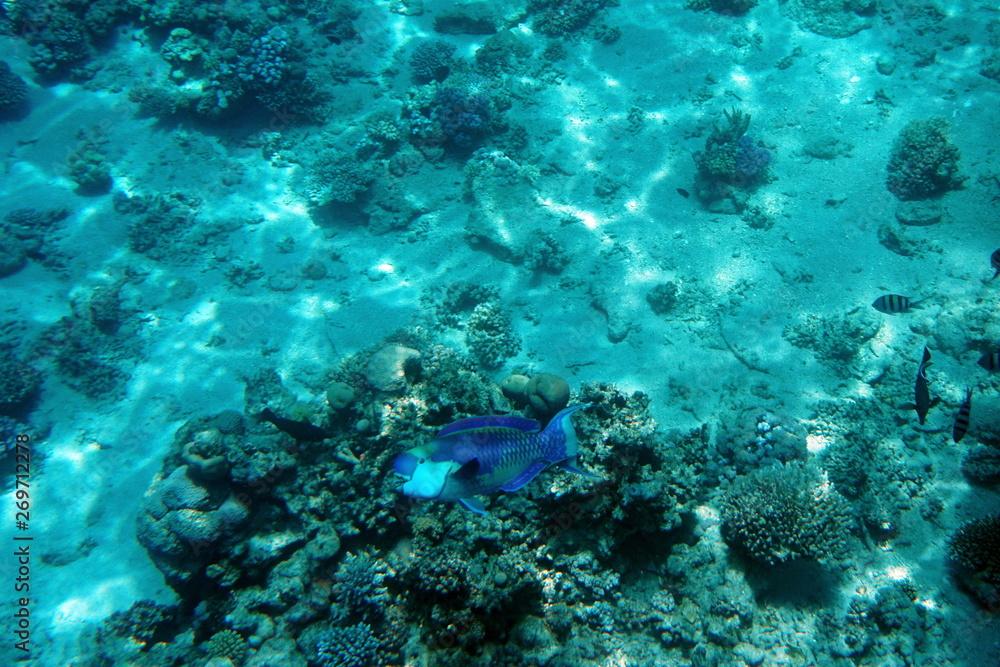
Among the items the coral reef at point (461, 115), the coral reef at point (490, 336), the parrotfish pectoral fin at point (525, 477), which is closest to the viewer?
the parrotfish pectoral fin at point (525, 477)

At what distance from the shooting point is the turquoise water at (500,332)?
4020mm

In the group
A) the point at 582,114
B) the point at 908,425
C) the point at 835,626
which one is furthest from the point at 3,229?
the point at 908,425

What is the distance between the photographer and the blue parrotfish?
7.35 feet

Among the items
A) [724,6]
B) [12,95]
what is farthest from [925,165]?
[12,95]

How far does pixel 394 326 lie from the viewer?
7.93 metres

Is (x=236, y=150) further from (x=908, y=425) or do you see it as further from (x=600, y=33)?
(x=908, y=425)

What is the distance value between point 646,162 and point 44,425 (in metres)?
11.0

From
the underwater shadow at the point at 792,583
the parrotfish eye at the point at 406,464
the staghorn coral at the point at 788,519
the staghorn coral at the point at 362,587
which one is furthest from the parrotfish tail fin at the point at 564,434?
the underwater shadow at the point at 792,583

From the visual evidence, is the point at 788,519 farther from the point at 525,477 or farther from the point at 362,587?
the point at 362,587

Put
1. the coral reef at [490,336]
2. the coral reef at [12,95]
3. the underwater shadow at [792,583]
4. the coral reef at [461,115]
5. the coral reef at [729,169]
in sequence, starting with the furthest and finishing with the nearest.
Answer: the coral reef at [12,95]
the coral reef at [461,115]
the coral reef at [729,169]
the coral reef at [490,336]
the underwater shadow at [792,583]

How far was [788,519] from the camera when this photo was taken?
4215 mm

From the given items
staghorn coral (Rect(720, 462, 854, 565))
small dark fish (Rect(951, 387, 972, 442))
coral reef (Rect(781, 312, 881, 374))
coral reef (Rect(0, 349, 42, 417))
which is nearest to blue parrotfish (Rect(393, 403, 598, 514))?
staghorn coral (Rect(720, 462, 854, 565))

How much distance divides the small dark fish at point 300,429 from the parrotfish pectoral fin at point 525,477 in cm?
287

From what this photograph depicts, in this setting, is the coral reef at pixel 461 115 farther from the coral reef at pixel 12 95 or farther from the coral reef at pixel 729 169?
the coral reef at pixel 12 95
